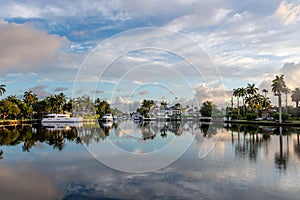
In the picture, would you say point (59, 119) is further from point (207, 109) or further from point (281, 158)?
point (281, 158)

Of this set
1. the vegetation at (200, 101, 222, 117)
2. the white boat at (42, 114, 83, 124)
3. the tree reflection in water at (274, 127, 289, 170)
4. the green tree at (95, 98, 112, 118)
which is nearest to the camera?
the tree reflection in water at (274, 127, 289, 170)

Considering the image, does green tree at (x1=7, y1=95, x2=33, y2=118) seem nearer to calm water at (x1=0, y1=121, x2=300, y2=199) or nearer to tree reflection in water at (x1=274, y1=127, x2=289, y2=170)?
calm water at (x1=0, y1=121, x2=300, y2=199)

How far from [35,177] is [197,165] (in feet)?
34.4

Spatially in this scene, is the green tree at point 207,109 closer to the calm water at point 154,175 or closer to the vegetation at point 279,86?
the vegetation at point 279,86

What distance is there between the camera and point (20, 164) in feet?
69.5

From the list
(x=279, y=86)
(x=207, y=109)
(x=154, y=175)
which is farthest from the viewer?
(x=207, y=109)

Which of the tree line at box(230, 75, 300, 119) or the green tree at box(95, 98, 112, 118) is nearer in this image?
the tree line at box(230, 75, 300, 119)

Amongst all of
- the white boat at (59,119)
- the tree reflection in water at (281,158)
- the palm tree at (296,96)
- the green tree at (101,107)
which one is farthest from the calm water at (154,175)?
the green tree at (101,107)

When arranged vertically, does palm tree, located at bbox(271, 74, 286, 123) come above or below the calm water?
above

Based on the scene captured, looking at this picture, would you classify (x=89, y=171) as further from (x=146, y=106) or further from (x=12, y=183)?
(x=146, y=106)

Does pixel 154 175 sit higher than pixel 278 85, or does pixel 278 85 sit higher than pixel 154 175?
pixel 278 85

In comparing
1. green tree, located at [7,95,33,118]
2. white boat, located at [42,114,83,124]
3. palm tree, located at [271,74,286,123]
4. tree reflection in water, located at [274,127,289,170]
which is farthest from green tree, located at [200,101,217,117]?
tree reflection in water, located at [274,127,289,170]

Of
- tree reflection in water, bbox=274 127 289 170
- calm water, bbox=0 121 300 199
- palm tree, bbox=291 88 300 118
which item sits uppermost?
palm tree, bbox=291 88 300 118

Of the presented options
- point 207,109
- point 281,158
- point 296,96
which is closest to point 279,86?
point 296,96
